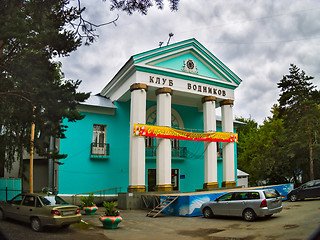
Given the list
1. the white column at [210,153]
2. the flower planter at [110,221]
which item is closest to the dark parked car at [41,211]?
the flower planter at [110,221]

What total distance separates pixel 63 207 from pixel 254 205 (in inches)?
335

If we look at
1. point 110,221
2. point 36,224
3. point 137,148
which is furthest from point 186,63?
point 36,224

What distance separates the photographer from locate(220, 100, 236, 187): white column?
25147 mm

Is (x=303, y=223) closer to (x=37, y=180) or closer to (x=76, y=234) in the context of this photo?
(x=76, y=234)

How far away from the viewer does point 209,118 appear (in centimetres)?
2470

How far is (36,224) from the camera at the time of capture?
37.8ft

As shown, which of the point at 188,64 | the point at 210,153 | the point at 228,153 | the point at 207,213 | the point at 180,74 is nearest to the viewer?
the point at 207,213

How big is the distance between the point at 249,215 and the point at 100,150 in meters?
13.7

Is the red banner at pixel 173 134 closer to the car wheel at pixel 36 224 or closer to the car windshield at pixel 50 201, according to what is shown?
the car windshield at pixel 50 201

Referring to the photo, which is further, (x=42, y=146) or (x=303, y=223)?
(x=42, y=146)

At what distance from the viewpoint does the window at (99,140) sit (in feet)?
77.5

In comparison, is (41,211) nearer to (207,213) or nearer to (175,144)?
(207,213)

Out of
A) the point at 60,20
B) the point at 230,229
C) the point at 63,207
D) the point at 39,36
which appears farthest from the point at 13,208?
the point at 230,229

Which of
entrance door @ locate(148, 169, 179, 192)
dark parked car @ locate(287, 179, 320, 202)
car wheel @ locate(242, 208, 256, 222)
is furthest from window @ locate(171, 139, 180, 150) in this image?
car wheel @ locate(242, 208, 256, 222)
